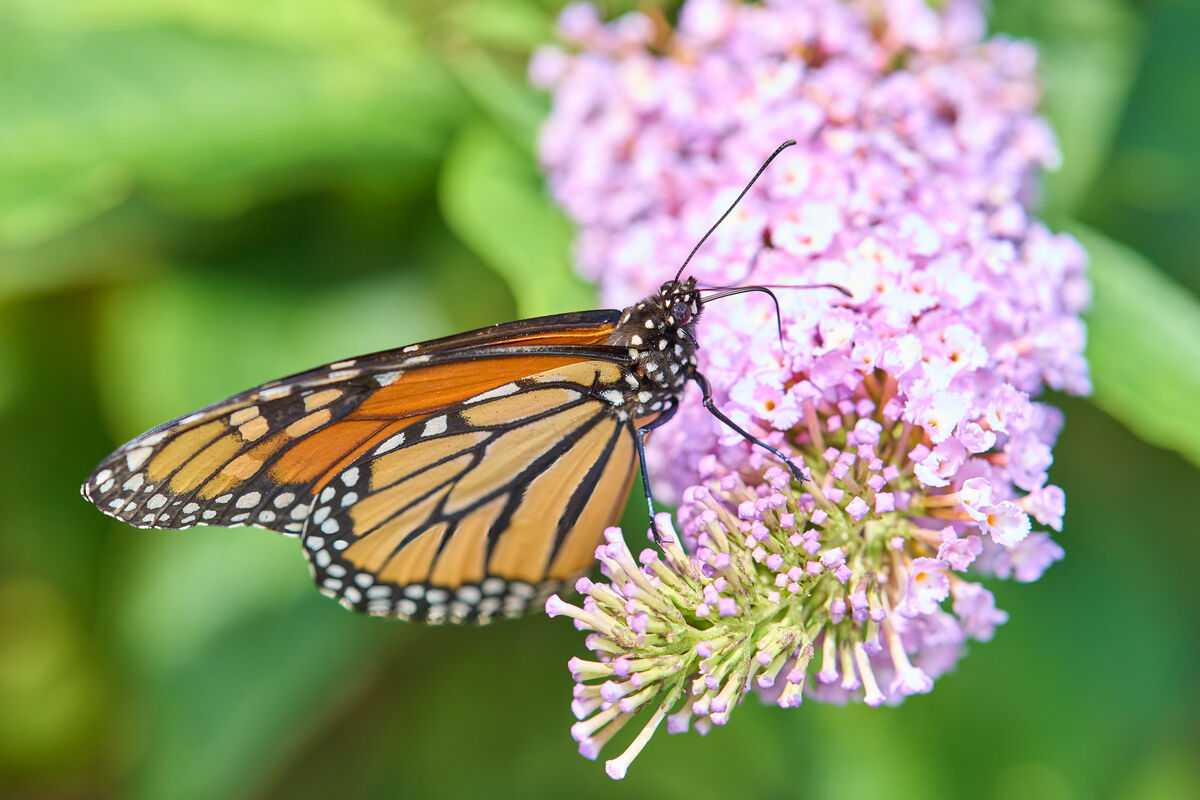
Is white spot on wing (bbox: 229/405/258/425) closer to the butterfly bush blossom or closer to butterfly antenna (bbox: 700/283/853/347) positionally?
the butterfly bush blossom

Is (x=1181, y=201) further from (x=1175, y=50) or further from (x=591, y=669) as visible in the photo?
(x=591, y=669)

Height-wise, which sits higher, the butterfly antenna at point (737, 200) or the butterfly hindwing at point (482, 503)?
the butterfly antenna at point (737, 200)

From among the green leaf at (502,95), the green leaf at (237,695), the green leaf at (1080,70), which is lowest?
the green leaf at (237,695)

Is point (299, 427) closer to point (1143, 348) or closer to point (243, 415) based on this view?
point (243, 415)

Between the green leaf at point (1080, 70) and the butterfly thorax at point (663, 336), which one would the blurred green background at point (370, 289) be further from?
the butterfly thorax at point (663, 336)

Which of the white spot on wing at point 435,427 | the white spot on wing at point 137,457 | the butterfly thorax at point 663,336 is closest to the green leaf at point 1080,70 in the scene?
the butterfly thorax at point 663,336

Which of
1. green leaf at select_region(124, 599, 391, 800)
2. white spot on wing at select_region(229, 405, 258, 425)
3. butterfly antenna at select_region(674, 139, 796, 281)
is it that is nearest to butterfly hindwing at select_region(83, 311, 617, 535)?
white spot on wing at select_region(229, 405, 258, 425)
